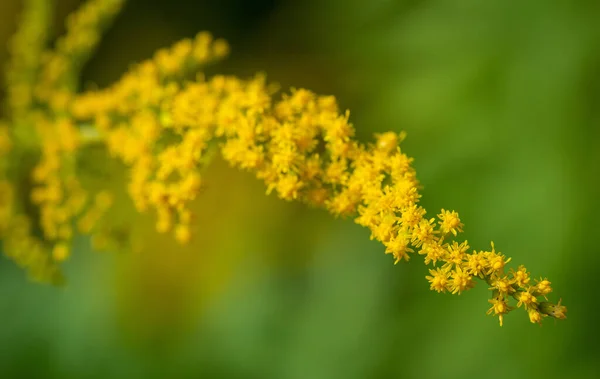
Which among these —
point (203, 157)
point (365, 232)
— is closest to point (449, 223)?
point (203, 157)

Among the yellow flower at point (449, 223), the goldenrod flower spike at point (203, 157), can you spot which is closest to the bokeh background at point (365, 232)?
the goldenrod flower spike at point (203, 157)

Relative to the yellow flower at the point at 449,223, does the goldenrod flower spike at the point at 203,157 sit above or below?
above

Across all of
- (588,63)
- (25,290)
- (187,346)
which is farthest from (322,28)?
(25,290)

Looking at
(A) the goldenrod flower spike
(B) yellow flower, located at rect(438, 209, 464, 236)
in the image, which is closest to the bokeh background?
(A) the goldenrod flower spike

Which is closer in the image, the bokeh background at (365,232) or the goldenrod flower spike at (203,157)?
the goldenrod flower spike at (203,157)

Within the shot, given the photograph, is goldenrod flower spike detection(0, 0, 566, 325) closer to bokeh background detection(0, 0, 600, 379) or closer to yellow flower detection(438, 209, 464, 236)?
yellow flower detection(438, 209, 464, 236)

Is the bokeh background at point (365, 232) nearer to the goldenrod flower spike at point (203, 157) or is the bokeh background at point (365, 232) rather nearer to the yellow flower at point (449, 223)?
the goldenrod flower spike at point (203, 157)
